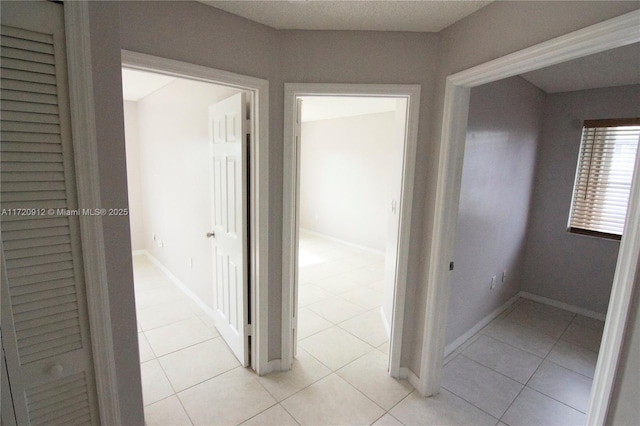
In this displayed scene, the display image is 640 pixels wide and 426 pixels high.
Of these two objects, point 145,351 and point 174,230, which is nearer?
point 145,351

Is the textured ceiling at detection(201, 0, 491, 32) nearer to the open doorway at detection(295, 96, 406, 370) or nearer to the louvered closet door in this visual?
the open doorway at detection(295, 96, 406, 370)

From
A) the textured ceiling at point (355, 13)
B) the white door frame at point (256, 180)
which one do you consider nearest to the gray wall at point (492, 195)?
the textured ceiling at point (355, 13)

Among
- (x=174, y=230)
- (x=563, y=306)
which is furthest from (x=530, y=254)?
(x=174, y=230)

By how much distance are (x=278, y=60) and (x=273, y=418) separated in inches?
88.9

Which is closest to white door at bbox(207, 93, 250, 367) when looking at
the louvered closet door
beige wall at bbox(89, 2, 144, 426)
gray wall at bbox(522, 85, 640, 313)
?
beige wall at bbox(89, 2, 144, 426)

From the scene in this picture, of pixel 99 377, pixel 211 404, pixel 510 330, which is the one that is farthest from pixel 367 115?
pixel 99 377

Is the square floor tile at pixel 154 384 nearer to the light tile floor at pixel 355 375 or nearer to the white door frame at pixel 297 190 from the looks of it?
the light tile floor at pixel 355 375

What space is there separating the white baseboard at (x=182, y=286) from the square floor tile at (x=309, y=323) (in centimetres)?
91

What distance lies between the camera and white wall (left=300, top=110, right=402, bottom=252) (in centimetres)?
530

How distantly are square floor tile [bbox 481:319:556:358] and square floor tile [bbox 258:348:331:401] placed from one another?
1.72m

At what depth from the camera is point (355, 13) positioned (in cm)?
165

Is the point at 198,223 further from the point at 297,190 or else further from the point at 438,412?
the point at 438,412

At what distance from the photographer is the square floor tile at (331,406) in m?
1.89

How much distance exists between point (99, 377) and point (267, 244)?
114 cm
